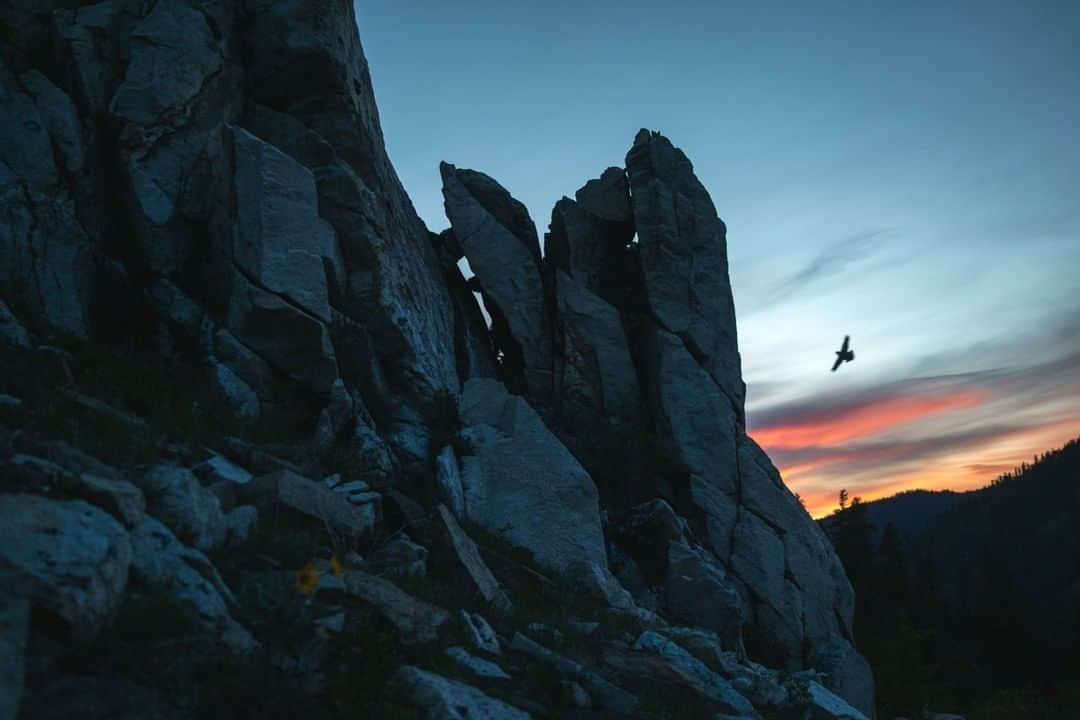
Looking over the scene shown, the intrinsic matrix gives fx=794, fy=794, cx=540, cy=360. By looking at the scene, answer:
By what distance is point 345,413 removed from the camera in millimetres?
17609

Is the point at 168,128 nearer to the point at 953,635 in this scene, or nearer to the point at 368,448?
the point at 368,448

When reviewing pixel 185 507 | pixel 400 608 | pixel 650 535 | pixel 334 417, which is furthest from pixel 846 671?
pixel 185 507

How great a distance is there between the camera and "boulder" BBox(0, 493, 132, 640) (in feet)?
20.3

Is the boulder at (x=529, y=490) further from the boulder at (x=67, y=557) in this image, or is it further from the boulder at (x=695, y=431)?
the boulder at (x=67, y=557)

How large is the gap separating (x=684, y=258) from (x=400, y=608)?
995 inches

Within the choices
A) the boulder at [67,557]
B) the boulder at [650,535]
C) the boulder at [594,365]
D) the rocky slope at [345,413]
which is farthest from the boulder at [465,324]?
the boulder at [67,557]

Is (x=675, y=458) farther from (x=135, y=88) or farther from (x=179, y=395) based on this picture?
(x=135, y=88)

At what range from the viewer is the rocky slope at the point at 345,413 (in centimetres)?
782

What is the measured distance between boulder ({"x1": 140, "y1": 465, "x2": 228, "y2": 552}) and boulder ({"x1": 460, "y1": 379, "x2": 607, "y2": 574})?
9.83 m

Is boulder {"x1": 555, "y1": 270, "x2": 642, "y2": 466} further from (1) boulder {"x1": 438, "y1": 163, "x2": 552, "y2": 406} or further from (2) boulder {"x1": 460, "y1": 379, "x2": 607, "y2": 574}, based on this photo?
(2) boulder {"x1": 460, "y1": 379, "x2": 607, "y2": 574}

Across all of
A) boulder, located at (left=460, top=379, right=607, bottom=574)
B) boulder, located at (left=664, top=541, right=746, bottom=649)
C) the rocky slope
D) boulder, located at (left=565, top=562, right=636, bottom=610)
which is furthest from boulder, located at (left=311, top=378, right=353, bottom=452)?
boulder, located at (left=664, top=541, right=746, bottom=649)

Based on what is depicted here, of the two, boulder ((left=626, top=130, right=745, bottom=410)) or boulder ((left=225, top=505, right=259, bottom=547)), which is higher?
boulder ((left=626, top=130, right=745, bottom=410))

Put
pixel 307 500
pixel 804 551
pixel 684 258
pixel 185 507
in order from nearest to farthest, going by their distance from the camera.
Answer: pixel 185 507
pixel 307 500
pixel 804 551
pixel 684 258

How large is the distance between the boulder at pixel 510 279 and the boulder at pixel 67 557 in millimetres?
23110
